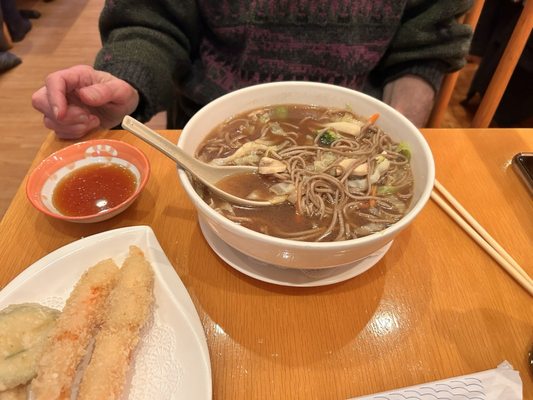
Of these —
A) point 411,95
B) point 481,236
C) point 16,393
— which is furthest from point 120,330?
point 411,95

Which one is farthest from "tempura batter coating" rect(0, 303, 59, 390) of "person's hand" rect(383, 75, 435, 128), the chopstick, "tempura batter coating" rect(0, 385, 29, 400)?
"person's hand" rect(383, 75, 435, 128)

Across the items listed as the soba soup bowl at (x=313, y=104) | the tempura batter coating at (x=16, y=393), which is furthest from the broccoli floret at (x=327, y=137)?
the tempura batter coating at (x=16, y=393)

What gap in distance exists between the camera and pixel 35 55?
13.9ft

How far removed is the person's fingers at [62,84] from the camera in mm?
1188

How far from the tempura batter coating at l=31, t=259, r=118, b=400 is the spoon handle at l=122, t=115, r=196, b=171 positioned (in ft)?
0.93

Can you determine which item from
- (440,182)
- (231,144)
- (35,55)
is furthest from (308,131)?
(35,55)

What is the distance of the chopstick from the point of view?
0.99 metres

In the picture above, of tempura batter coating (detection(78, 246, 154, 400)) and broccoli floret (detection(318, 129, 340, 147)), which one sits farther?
broccoli floret (detection(318, 129, 340, 147))

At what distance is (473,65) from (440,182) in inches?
134

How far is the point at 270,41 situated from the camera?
60.3 inches

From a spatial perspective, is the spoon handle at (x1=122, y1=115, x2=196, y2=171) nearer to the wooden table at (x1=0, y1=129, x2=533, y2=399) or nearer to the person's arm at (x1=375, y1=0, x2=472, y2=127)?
the wooden table at (x1=0, y1=129, x2=533, y2=399)

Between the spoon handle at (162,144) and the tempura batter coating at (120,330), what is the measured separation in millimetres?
239

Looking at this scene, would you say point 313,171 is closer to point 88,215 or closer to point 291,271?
point 291,271

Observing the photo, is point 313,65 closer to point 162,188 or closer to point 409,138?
point 409,138
